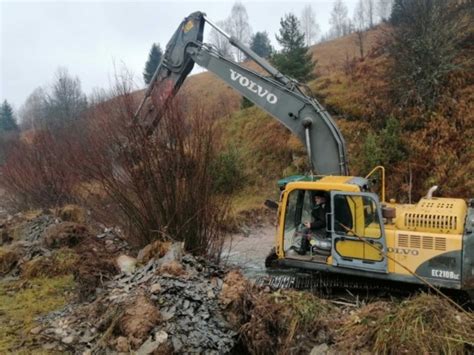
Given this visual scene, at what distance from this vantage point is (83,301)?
5426 millimetres

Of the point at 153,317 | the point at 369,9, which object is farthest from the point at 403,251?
the point at 369,9

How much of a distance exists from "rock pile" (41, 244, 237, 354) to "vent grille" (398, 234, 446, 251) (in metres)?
2.30

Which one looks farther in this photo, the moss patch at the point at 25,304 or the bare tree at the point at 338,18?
the bare tree at the point at 338,18

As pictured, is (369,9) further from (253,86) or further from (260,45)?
(253,86)

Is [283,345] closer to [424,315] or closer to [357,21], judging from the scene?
[424,315]

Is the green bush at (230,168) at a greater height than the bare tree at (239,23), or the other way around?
the bare tree at (239,23)

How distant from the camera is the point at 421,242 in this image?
5082 millimetres

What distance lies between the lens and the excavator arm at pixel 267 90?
6628 millimetres

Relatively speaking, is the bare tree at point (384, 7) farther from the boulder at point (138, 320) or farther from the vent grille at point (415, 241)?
the boulder at point (138, 320)

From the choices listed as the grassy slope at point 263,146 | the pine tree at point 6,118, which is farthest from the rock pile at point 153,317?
the pine tree at point 6,118

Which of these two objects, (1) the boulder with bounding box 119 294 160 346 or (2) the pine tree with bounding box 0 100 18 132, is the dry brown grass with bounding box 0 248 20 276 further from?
(2) the pine tree with bounding box 0 100 18 132

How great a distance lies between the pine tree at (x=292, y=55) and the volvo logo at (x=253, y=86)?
10.4m

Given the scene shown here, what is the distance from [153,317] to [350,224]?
2.72 metres

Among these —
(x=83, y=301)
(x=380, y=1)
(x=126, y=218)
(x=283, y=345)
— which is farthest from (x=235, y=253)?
(x=380, y=1)
